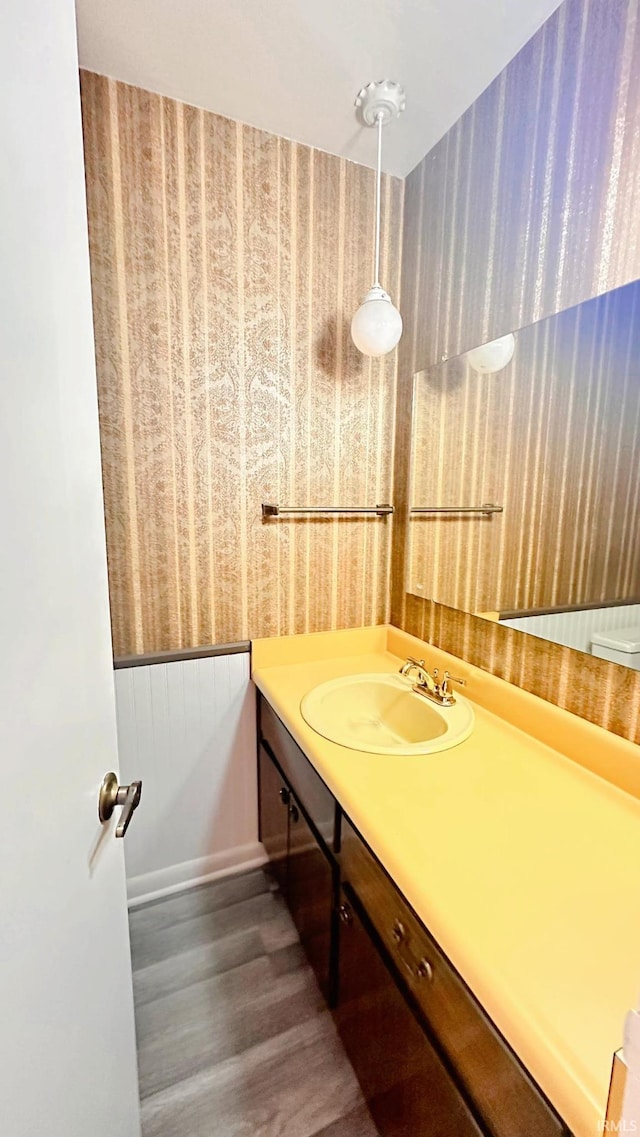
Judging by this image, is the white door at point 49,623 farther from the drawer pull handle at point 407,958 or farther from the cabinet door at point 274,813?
the cabinet door at point 274,813

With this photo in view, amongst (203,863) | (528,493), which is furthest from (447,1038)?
(203,863)

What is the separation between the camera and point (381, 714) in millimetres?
1352

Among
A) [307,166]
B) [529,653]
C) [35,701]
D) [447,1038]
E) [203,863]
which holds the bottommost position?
[203,863]

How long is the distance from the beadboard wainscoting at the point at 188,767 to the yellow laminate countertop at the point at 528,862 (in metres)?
0.40

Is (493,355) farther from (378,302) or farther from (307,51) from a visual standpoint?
(307,51)

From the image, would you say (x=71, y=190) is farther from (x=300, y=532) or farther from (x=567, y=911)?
(x=567, y=911)

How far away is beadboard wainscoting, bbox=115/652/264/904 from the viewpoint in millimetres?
1369

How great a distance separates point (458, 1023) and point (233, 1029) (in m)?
0.87

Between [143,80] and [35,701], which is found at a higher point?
[143,80]

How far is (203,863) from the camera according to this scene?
153 centimetres

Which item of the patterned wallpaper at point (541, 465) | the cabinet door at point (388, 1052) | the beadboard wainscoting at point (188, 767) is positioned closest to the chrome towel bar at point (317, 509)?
the patterned wallpaper at point (541, 465)

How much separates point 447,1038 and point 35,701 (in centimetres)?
71

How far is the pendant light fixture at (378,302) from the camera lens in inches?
43.8

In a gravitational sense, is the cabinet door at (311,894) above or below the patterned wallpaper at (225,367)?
below
